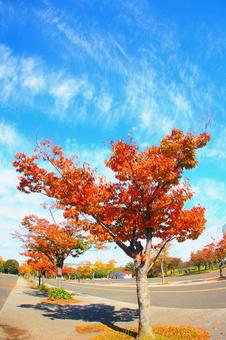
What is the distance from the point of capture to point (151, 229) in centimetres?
1020

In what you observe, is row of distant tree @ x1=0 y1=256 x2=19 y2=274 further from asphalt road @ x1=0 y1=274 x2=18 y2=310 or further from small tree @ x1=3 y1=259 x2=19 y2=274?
asphalt road @ x1=0 y1=274 x2=18 y2=310

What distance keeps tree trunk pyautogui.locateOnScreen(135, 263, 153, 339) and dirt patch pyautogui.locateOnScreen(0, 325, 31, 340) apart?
3.85 metres

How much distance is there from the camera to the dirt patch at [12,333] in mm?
9845

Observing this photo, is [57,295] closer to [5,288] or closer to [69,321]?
[69,321]

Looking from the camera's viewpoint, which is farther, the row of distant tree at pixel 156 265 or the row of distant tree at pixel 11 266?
the row of distant tree at pixel 11 266

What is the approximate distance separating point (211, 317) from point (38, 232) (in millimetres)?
17684

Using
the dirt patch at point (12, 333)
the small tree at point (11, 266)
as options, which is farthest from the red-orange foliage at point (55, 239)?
the small tree at point (11, 266)

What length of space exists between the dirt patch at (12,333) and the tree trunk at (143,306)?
3.85m

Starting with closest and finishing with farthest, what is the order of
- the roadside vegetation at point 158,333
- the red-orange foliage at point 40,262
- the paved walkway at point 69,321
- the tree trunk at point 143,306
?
the roadside vegetation at point 158,333
the tree trunk at point 143,306
the paved walkway at point 69,321
the red-orange foliage at point 40,262

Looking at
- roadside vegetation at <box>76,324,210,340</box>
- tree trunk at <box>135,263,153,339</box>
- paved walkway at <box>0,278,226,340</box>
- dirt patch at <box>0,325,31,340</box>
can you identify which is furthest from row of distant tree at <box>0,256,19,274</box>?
tree trunk at <box>135,263,153,339</box>

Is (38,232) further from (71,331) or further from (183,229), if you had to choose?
(183,229)

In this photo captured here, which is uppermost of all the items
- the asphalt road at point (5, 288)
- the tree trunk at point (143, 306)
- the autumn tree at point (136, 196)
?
the autumn tree at point (136, 196)

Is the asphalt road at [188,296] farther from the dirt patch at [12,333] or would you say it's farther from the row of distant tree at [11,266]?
the row of distant tree at [11,266]

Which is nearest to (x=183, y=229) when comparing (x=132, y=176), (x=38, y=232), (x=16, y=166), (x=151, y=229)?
(x=151, y=229)
